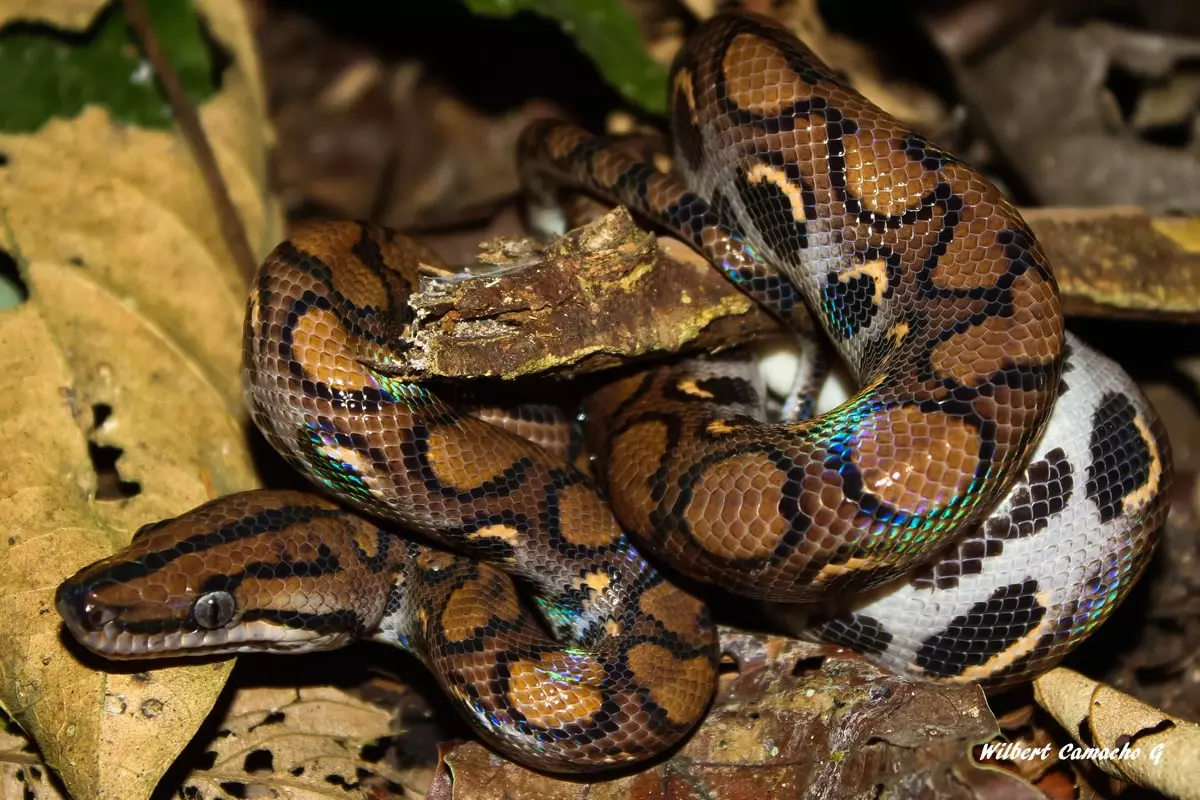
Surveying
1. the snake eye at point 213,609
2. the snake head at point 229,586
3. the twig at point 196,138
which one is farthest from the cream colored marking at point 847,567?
the twig at point 196,138

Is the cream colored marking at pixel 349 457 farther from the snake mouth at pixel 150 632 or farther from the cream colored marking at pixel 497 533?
the snake mouth at pixel 150 632

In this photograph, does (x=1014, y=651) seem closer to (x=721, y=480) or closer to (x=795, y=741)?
(x=795, y=741)

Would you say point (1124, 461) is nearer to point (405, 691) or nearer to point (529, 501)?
point (529, 501)

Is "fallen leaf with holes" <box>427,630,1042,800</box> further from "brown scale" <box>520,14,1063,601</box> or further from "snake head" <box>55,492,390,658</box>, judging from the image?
"snake head" <box>55,492,390,658</box>

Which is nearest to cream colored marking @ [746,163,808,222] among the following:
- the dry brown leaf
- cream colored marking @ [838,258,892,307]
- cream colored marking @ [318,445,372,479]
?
cream colored marking @ [838,258,892,307]

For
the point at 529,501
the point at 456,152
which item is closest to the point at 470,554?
the point at 529,501

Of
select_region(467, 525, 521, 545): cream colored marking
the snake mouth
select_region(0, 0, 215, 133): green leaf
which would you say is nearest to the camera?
the snake mouth
